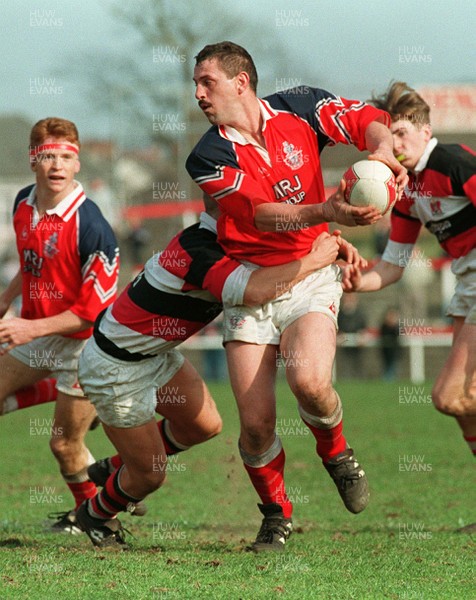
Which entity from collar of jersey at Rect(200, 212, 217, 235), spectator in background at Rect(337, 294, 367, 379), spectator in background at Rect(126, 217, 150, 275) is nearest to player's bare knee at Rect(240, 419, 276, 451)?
collar of jersey at Rect(200, 212, 217, 235)

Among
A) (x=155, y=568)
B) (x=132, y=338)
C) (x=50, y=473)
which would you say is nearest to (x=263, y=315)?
(x=132, y=338)

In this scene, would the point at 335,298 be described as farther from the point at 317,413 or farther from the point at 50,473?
the point at 50,473

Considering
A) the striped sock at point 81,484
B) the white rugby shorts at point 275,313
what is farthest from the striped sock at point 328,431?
the striped sock at point 81,484

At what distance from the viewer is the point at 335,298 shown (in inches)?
222

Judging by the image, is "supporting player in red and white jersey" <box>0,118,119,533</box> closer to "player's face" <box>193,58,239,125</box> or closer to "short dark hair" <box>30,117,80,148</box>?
"short dark hair" <box>30,117,80,148</box>

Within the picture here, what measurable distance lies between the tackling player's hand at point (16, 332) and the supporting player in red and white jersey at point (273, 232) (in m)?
1.45

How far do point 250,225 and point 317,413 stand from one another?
1.09 metres

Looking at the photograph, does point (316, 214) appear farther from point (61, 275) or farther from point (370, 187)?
point (61, 275)

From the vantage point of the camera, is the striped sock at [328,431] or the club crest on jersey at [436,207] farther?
the club crest on jersey at [436,207]

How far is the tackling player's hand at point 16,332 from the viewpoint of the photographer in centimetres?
622

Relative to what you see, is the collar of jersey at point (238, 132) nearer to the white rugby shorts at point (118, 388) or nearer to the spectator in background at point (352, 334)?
the white rugby shorts at point (118, 388)

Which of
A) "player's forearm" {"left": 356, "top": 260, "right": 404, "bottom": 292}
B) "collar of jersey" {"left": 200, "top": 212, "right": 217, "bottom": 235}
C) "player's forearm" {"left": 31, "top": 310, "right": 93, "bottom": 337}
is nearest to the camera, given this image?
"collar of jersey" {"left": 200, "top": 212, "right": 217, "bottom": 235}

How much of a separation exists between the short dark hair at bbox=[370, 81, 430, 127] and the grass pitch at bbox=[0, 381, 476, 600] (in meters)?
2.53

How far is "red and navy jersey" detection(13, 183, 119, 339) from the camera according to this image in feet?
21.4
